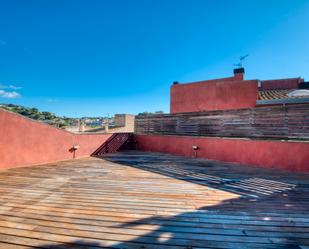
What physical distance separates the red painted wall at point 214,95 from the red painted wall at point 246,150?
2882 millimetres

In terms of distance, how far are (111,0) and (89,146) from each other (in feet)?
22.1

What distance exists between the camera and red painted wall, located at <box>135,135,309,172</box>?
5.38 metres

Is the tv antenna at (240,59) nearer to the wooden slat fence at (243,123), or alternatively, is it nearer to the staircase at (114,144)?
the wooden slat fence at (243,123)

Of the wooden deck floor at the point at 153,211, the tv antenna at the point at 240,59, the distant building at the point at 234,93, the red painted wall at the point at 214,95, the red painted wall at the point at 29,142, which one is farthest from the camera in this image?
the tv antenna at the point at 240,59

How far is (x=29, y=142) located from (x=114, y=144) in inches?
166

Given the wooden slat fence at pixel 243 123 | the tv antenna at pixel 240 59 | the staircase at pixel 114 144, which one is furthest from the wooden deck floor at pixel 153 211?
the tv antenna at pixel 240 59

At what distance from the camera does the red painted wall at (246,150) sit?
212 inches

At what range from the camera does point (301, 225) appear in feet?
7.57

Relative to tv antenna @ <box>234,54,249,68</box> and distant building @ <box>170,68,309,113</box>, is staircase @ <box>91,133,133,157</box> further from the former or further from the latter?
tv antenna @ <box>234,54,249,68</box>

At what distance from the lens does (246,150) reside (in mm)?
6457

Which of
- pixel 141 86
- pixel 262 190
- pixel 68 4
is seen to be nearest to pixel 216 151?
pixel 262 190

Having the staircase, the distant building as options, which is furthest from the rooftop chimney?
the staircase

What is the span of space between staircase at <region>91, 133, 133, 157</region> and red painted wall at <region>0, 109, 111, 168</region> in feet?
4.28

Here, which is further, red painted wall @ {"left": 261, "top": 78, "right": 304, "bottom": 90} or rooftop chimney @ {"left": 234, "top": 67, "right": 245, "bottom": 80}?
red painted wall @ {"left": 261, "top": 78, "right": 304, "bottom": 90}
